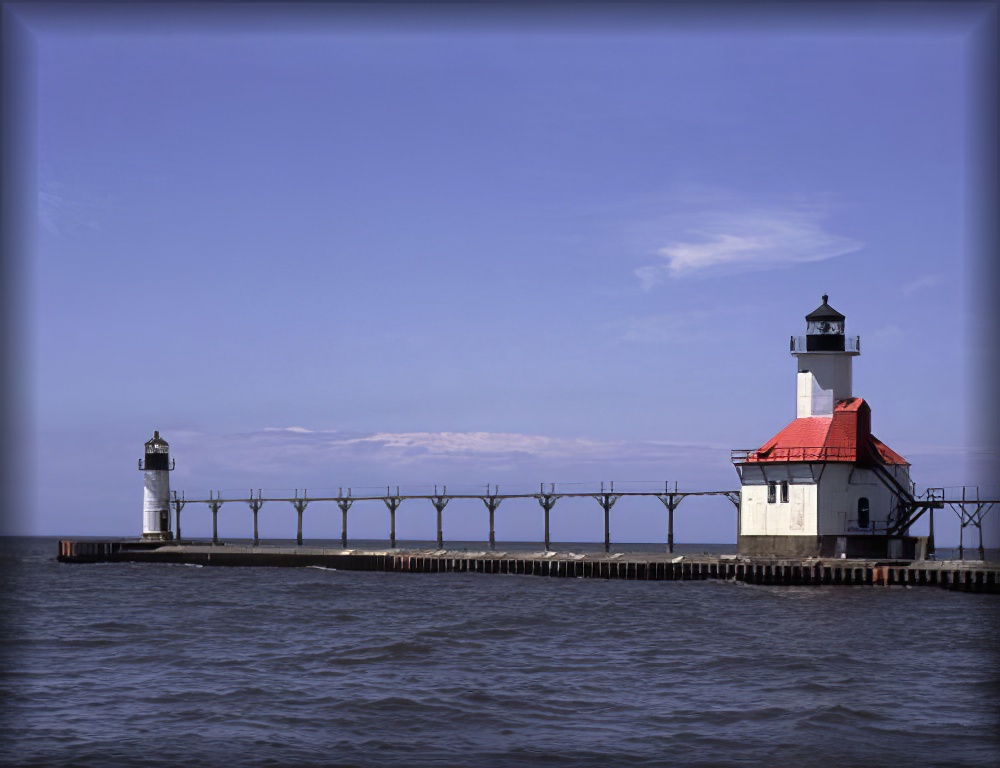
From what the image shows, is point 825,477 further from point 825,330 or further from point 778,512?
point 825,330

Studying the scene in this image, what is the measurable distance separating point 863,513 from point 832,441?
3.75 meters

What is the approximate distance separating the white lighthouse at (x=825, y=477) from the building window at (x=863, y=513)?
1.9 inches

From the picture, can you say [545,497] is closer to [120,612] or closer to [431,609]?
[431,609]

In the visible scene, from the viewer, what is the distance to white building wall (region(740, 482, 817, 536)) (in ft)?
186

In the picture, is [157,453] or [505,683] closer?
[505,683]

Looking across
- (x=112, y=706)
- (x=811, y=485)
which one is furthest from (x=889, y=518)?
(x=112, y=706)

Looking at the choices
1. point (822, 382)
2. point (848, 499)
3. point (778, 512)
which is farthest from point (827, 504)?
point (822, 382)

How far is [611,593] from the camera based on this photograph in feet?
177

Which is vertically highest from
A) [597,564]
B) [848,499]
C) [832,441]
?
[832,441]

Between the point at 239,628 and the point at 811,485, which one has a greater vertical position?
the point at 811,485

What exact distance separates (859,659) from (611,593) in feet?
78.5

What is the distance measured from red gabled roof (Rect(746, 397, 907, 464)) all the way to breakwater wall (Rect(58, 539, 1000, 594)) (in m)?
4.90

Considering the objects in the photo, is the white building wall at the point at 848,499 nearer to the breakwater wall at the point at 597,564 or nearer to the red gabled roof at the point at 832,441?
the red gabled roof at the point at 832,441

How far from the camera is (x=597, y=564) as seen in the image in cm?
6469
